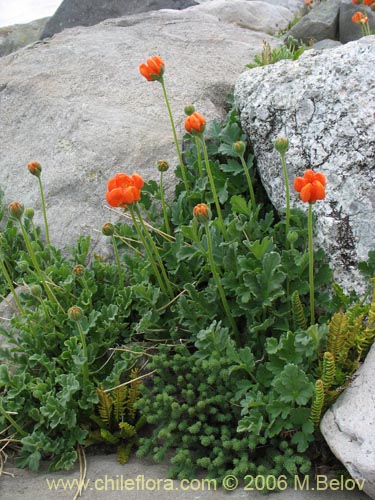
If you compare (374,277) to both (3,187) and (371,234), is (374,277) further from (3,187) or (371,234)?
(3,187)

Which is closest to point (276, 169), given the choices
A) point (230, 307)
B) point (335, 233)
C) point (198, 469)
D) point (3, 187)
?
point (335, 233)

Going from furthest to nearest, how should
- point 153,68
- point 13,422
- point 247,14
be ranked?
point 247,14
point 153,68
point 13,422

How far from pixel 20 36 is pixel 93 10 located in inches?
79.7

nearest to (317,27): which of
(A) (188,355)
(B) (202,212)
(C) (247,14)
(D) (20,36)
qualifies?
(C) (247,14)

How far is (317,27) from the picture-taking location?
25.9 feet

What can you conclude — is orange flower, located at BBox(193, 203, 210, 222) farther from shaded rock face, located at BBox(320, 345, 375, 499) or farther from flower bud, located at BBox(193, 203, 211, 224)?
shaded rock face, located at BBox(320, 345, 375, 499)

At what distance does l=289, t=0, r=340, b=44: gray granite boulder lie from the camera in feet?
25.9

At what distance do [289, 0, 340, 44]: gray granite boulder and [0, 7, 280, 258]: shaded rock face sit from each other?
207 centimetres

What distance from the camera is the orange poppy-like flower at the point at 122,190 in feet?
8.73

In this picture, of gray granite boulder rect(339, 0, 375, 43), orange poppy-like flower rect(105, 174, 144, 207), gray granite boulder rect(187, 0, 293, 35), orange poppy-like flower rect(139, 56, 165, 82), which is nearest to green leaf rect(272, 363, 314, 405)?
orange poppy-like flower rect(105, 174, 144, 207)

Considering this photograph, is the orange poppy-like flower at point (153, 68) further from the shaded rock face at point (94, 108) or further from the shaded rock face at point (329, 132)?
the shaded rock face at point (94, 108)

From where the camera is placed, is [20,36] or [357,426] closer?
[357,426]

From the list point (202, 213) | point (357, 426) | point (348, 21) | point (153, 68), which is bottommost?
point (348, 21)

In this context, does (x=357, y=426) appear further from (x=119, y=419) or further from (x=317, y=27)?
(x=317, y=27)
